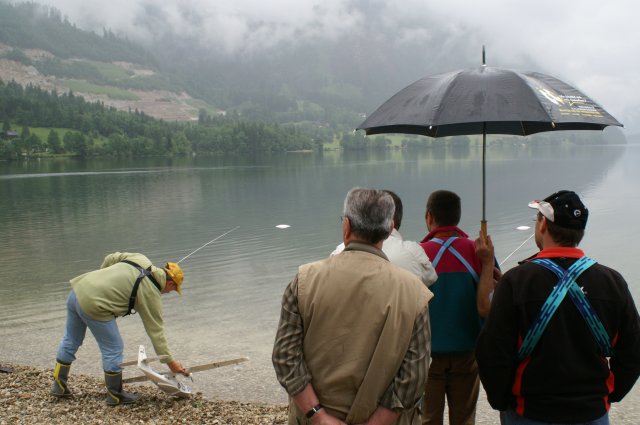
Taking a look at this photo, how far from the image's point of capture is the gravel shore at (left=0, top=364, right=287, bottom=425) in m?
5.40

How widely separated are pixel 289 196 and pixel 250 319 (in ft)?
111

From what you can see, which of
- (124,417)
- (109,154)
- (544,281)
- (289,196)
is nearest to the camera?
(544,281)

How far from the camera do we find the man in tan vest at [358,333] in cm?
264

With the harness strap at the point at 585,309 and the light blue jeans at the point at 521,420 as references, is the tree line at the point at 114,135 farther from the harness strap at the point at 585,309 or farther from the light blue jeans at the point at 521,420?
the harness strap at the point at 585,309

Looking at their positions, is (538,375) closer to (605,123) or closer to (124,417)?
(605,123)

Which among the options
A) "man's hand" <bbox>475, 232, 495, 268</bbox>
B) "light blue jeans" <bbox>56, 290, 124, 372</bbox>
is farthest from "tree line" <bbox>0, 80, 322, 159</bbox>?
"man's hand" <bbox>475, 232, 495, 268</bbox>

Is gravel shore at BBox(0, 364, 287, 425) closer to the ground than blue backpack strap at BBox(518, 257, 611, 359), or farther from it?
closer to the ground

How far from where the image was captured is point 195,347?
9.90m

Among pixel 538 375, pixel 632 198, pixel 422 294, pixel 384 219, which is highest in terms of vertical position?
pixel 384 219

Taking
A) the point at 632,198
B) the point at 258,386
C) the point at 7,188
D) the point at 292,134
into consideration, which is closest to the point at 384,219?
the point at 258,386

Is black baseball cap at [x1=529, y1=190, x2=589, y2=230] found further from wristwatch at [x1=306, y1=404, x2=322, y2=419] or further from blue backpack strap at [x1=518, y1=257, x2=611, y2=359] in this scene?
wristwatch at [x1=306, y1=404, x2=322, y2=419]

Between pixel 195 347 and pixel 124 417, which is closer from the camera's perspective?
pixel 124 417

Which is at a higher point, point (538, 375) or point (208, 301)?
point (538, 375)

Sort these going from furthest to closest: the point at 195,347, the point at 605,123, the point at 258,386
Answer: the point at 195,347, the point at 258,386, the point at 605,123
